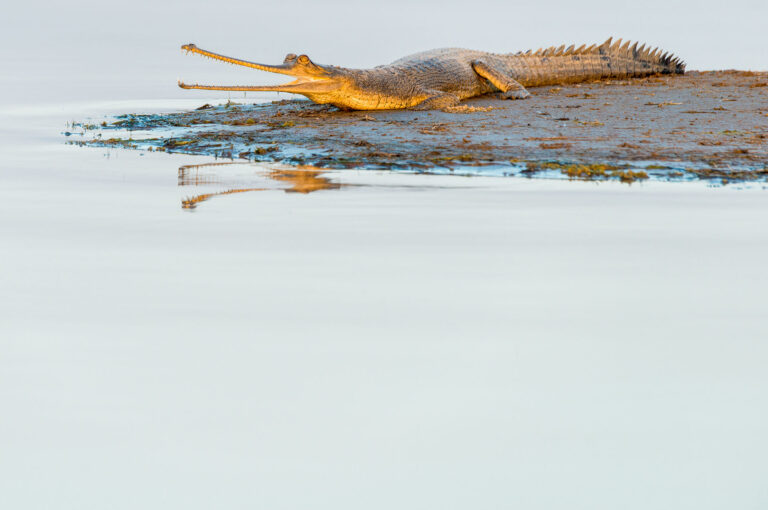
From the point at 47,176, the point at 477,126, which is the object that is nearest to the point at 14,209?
the point at 47,176

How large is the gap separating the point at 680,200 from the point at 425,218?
1.76m

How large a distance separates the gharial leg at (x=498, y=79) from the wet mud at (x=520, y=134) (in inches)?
8.6

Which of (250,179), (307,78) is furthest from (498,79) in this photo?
(250,179)

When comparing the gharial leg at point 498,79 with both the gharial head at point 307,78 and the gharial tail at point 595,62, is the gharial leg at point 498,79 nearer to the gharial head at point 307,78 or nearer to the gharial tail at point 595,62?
the gharial tail at point 595,62

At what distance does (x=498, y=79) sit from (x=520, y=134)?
362cm

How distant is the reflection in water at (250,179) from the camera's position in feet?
23.9

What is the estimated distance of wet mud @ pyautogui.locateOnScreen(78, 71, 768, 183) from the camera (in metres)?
8.27

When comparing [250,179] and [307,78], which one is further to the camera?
[307,78]

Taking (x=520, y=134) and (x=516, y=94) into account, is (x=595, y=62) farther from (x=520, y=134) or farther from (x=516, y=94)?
(x=520, y=134)

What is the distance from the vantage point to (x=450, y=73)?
41.9 ft

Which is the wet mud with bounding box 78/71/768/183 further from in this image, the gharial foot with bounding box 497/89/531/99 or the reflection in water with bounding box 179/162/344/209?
the reflection in water with bounding box 179/162/344/209

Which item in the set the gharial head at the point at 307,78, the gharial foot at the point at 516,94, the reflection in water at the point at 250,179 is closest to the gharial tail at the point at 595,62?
the gharial foot at the point at 516,94

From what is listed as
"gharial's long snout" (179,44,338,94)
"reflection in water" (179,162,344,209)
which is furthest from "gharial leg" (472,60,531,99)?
"reflection in water" (179,162,344,209)

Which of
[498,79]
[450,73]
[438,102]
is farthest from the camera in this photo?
[498,79]
